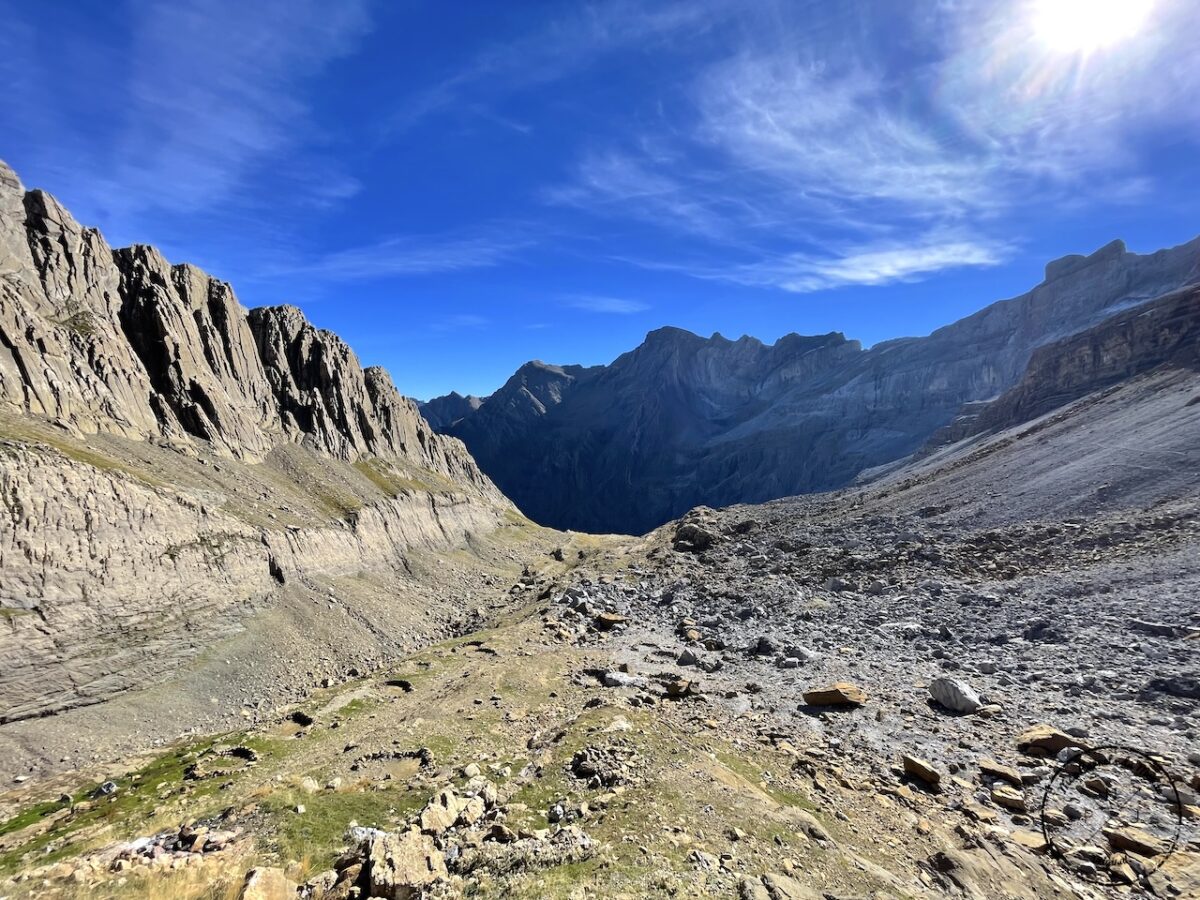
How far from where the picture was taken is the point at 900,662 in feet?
81.9

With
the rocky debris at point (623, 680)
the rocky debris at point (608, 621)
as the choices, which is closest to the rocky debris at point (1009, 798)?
the rocky debris at point (623, 680)

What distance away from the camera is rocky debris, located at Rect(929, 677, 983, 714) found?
63.4ft

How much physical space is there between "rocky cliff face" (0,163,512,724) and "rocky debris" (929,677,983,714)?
4208cm

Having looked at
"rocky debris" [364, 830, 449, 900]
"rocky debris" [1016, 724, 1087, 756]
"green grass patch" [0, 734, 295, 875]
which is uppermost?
"rocky debris" [364, 830, 449, 900]

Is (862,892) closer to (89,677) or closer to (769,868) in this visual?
(769,868)

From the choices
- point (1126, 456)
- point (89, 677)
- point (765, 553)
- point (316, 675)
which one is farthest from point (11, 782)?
point (1126, 456)

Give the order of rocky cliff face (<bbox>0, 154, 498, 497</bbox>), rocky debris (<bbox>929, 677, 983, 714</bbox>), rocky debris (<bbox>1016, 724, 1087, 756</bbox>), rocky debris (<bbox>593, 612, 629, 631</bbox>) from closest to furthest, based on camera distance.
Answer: rocky debris (<bbox>1016, 724, 1087, 756</bbox>)
rocky debris (<bbox>929, 677, 983, 714</bbox>)
rocky debris (<bbox>593, 612, 629, 631</bbox>)
rocky cliff face (<bbox>0, 154, 498, 497</bbox>)

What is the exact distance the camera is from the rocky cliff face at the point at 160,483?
31.7 metres

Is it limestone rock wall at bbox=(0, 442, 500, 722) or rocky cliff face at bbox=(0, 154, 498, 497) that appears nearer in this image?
limestone rock wall at bbox=(0, 442, 500, 722)

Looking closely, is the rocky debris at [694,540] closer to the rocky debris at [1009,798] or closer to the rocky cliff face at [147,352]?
the rocky debris at [1009,798]

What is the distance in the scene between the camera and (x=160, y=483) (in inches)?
1705

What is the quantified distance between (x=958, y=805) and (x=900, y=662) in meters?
12.1

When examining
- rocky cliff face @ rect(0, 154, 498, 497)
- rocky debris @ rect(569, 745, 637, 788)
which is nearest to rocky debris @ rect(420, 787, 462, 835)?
rocky debris @ rect(569, 745, 637, 788)

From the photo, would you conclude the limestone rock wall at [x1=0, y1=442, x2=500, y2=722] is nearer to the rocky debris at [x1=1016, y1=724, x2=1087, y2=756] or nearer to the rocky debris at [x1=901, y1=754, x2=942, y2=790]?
the rocky debris at [x1=901, y1=754, x2=942, y2=790]
